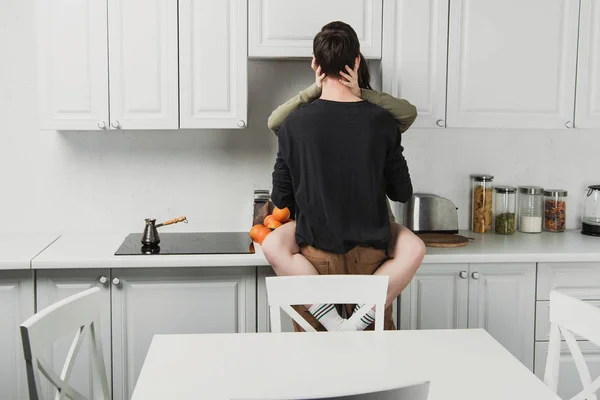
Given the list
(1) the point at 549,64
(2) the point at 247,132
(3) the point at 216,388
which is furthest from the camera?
(2) the point at 247,132

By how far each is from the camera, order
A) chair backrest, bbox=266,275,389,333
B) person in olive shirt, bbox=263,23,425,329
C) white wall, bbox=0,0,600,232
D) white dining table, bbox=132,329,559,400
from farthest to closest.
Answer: white wall, bbox=0,0,600,232, person in olive shirt, bbox=263,23,425,329, chair backrest, bbox=266,275,389,333, white dining table, bbox=132,329,559,400

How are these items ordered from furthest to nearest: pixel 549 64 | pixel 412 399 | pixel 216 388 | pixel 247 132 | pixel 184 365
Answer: pixel 247 132 < pixel 549 64 < pixel 184 365 < pixel 216 388 < pixel 412 399

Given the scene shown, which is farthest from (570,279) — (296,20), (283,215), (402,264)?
(296,20)

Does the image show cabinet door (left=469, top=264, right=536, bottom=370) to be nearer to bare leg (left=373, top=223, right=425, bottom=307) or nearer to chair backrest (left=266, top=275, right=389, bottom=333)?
bare leg (left=373, top=223, right=425, bottom=307)

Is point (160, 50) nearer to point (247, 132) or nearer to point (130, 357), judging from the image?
point (247, 132)

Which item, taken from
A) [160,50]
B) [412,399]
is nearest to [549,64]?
[160,50]

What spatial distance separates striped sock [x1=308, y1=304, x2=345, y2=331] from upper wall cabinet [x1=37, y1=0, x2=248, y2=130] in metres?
0.96

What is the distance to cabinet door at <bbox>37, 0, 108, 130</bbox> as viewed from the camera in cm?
289

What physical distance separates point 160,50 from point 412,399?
7.23ft

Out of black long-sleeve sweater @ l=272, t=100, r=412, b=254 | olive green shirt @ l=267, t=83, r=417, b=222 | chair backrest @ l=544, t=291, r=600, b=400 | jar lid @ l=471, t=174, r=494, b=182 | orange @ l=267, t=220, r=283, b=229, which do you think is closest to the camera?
chair backrest @ l=544, t=291, r=600, b=400

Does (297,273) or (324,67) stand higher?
(324,67)

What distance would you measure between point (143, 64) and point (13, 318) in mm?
1146

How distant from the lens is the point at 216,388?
153 cm

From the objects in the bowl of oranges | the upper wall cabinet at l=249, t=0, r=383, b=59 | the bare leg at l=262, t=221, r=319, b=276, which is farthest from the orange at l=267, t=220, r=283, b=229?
the upper wall cabinet at l=249, t=0, r=383, b=59
